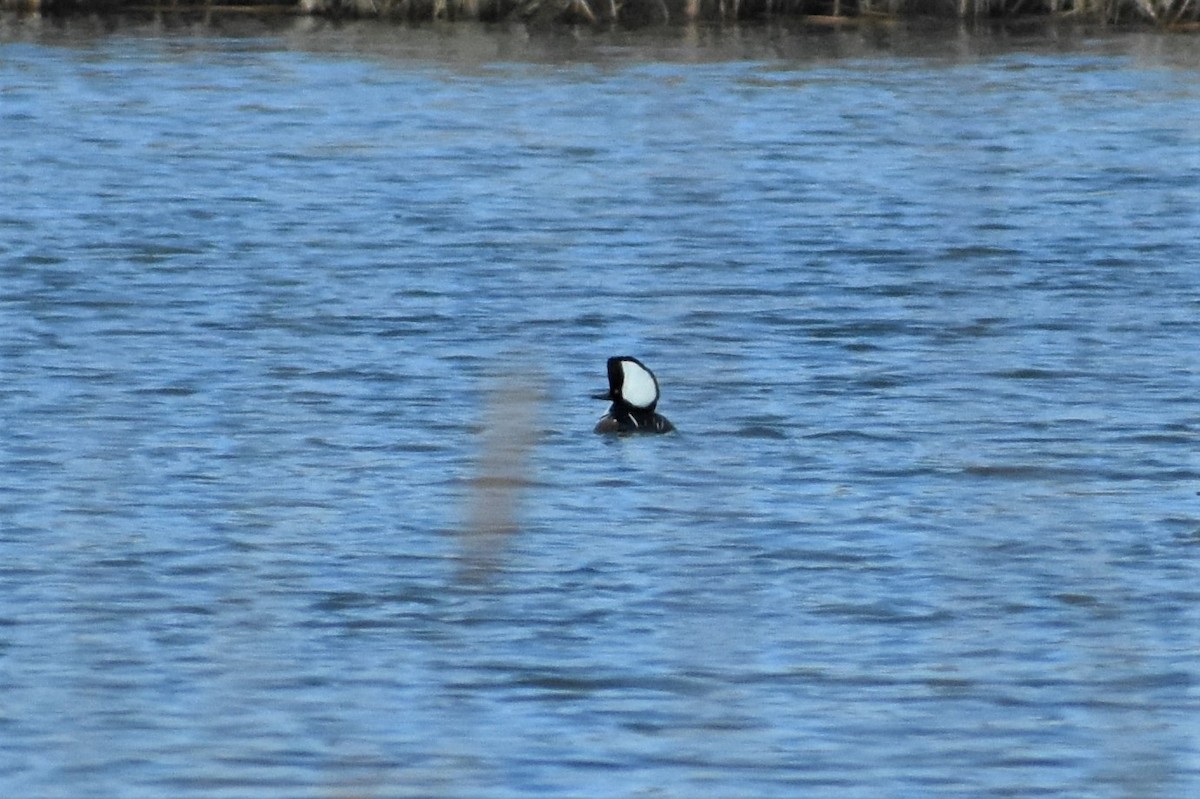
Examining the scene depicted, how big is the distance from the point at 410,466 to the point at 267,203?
27.8 ft

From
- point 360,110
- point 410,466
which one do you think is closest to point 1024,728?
point 410,466

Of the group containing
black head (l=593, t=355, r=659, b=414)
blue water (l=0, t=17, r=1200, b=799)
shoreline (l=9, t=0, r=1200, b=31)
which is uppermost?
shoreline (l=9, t=0, r=1200, b=31)

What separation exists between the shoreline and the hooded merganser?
1725 cm

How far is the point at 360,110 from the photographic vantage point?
2325 centimetres

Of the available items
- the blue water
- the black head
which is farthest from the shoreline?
the black head

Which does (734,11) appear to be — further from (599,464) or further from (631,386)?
Answer: (599,464)

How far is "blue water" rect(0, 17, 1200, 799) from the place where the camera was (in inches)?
252

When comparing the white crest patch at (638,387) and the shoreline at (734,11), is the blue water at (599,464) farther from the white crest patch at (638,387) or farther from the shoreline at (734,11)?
the shoreline at (734,11)

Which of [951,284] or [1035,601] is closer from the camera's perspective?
[1035,601]

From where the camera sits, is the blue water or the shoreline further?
the shoreline

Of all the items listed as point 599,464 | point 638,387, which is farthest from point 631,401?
point 599,464

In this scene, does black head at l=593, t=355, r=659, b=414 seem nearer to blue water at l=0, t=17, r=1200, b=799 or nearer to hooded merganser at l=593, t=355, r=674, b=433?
hooded merganser at l=593, t=355, r=674, b=433

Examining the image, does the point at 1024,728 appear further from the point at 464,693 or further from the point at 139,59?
the point at 139,59

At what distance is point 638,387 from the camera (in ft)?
33.9
